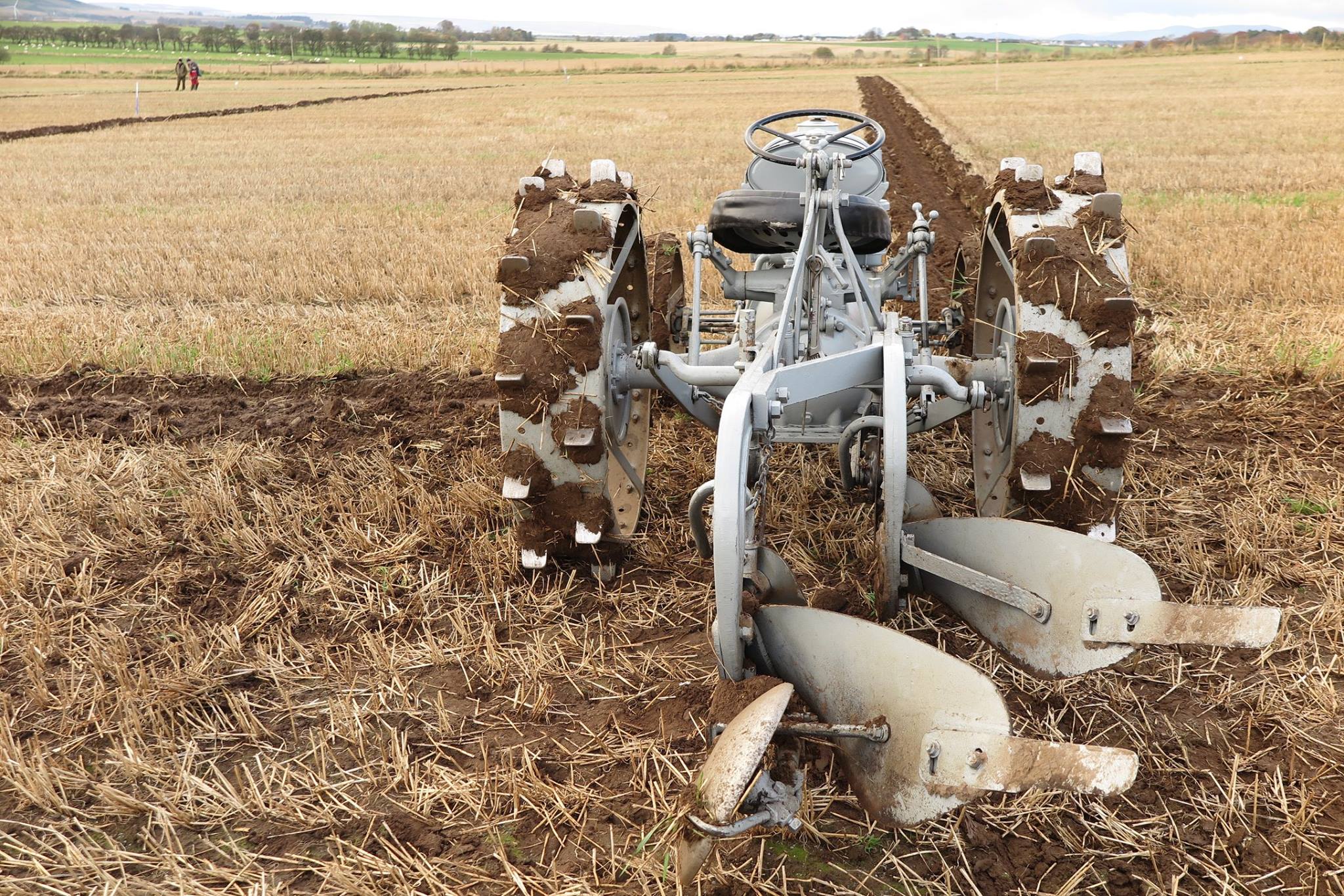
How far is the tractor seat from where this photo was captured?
412cm

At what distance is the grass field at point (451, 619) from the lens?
8.38 ft

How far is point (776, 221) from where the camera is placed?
4.11 metres

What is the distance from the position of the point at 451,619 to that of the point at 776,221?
6.53 ft

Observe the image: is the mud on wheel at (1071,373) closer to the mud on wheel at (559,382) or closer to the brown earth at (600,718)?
the brown earth at (600,718)

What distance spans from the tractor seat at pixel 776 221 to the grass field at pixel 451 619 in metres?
0.84

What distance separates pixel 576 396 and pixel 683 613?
867 millimetres

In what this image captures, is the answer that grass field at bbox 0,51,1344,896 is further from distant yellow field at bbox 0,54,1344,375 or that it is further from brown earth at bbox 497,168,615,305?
brown earth at bbox 497,168,615,305

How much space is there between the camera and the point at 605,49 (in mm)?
97062

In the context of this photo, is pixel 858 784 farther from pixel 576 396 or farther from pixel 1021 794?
pixel 576 396

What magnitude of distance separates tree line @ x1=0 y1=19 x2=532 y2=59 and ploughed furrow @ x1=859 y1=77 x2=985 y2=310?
A: 62.5m

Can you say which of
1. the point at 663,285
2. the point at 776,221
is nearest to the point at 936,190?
the point at 663,285

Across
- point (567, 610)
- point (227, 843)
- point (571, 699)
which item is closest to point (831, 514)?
point (567, 610)

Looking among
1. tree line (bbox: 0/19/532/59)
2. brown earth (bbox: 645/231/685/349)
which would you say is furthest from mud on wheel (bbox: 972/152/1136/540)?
tree line (bbox: 0/19/532/59)

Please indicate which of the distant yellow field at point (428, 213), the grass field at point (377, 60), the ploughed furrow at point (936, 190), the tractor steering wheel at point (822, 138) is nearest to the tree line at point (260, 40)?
the grass field at point (377, 60)
